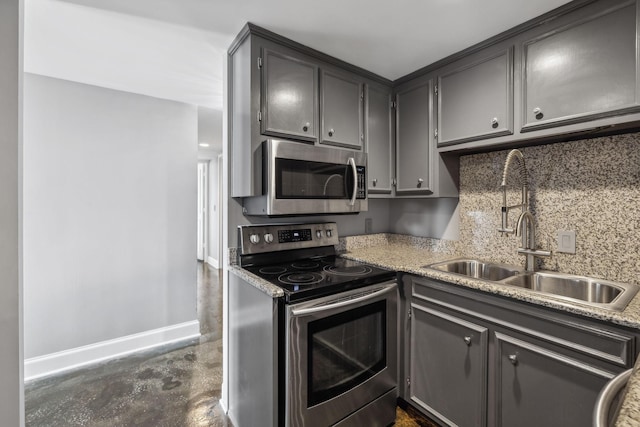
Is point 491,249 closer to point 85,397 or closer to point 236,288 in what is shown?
point 236,288

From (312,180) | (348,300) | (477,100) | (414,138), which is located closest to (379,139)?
(414,138)

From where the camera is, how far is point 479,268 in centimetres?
201

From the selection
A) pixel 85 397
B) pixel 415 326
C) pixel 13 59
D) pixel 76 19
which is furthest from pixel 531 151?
pixel 85 397

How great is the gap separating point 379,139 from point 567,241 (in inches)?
55.2

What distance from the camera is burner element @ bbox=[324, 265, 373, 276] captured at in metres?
1.69

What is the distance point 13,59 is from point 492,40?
238 centimetres

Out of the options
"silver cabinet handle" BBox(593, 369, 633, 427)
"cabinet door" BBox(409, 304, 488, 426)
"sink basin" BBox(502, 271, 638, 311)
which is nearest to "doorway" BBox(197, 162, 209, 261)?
"cabinet door" BBox(409, 304, 488, 426)

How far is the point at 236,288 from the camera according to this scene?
1784 millimetres

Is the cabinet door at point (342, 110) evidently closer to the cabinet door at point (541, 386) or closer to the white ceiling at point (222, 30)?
the white ceiling at point (222, 30)

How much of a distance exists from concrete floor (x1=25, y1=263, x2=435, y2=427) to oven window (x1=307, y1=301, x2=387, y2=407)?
529 mm

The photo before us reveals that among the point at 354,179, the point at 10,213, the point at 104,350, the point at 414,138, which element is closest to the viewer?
the point at 10,213

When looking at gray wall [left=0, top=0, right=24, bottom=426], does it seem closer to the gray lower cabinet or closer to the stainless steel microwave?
the stainless steel microwave

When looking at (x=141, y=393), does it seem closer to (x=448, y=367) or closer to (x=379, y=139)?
(x=448, y=367)

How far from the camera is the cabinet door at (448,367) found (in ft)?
4.77
